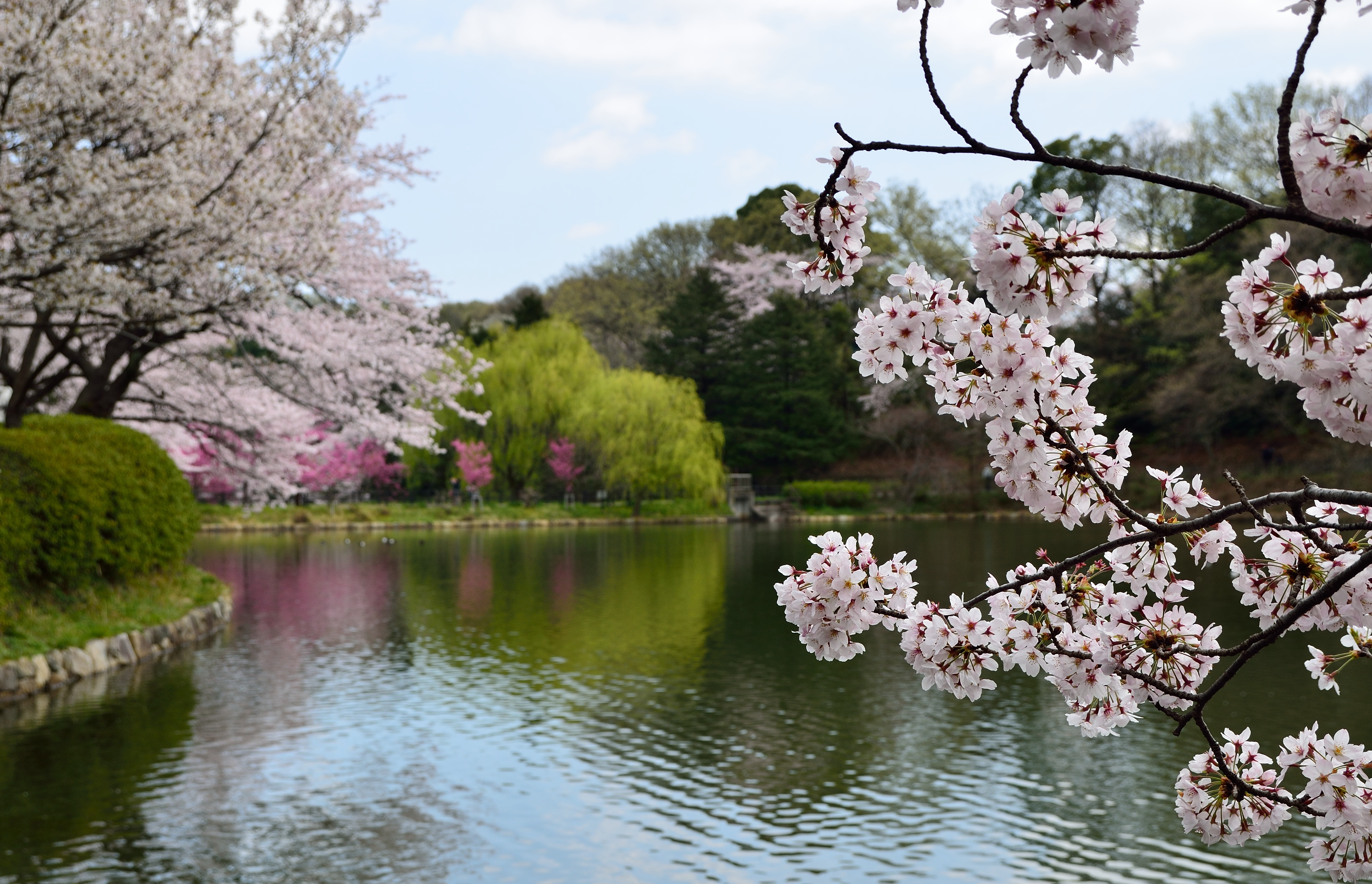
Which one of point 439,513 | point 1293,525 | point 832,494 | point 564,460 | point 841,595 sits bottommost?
point 439,513

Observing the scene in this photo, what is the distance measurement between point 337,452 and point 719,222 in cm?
1815

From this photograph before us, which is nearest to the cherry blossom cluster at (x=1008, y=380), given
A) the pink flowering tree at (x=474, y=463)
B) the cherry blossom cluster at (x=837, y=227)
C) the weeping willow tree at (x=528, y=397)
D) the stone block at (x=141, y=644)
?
the cherry blossom cluster at (x=837, y=227)

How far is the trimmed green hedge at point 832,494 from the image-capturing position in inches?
1468

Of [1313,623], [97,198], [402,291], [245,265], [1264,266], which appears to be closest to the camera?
[1264,266]

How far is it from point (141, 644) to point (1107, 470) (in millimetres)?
10512

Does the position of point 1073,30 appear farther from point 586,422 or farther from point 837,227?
point 586,422

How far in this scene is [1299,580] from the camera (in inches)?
93.9

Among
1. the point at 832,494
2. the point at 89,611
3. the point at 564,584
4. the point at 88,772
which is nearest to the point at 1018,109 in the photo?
the point at 88,772

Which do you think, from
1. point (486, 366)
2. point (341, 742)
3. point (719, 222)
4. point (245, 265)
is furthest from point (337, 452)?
point (341, 742)

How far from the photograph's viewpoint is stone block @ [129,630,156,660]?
1050 centimetres

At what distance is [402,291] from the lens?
1591cm

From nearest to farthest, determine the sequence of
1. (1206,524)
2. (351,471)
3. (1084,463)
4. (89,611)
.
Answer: (1206,524) < (1084,463) < (89,611) < (351,471)

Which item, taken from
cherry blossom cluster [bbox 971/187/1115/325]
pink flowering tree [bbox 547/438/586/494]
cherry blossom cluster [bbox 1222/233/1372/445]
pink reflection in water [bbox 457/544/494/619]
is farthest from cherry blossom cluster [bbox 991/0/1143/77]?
pink flowering tree [bbox 547/438/586/494]

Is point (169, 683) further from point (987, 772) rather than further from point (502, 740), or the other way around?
point (987, 772)
